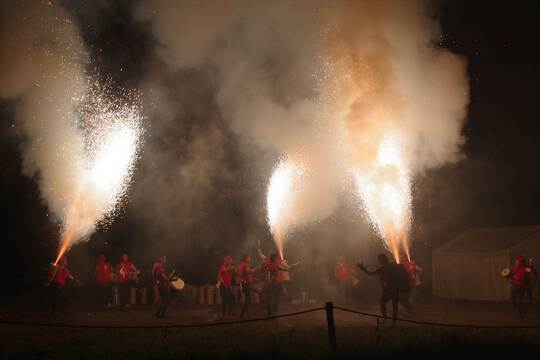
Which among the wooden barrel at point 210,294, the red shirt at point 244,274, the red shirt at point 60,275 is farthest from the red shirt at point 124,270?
the red shirt at point 244,274

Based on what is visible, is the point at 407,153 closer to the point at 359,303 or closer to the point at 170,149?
the point at 359,303

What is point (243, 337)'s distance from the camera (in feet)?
33.9

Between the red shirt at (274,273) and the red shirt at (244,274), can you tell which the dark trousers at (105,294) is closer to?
the red shirt at (244,274)

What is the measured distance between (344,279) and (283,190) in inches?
294

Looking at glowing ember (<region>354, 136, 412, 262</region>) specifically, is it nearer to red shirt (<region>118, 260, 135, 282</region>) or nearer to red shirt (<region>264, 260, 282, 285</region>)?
red shirt (<region>264, 260, 282, 285</region>)

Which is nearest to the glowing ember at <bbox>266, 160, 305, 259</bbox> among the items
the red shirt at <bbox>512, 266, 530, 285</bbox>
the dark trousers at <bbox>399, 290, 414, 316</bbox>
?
the dark trousers at <bbox>399, 290, 414, 316</bbox>

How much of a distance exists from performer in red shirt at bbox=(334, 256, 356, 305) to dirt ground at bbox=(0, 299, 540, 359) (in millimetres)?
2650

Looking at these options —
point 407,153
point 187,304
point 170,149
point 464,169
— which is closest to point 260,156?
point 170,149

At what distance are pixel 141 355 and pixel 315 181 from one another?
17.6 metres

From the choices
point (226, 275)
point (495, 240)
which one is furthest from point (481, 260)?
point (226, 275)

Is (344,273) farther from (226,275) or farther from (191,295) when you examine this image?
(191,295)

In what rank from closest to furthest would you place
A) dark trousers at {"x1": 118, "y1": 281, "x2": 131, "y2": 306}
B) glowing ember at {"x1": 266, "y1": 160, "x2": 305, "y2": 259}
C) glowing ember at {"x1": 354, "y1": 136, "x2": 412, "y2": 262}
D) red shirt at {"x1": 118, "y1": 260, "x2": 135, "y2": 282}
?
red shirt at {"x1": 118, "y1": 260, "x2": 135, "y2": 282}
dark trousers at {"x1": 118, "y1": 281, "x2": 131, "y2": 306}
glowing ember at {"x1": 354, "y1": 136, "x2": 412, "y2": 262}
glowing ember at {"x1": 266, "y1": 160, "x2": 305, "y2": 259}

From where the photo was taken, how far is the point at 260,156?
89.0 feet

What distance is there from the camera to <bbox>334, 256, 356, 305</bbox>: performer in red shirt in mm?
18094
